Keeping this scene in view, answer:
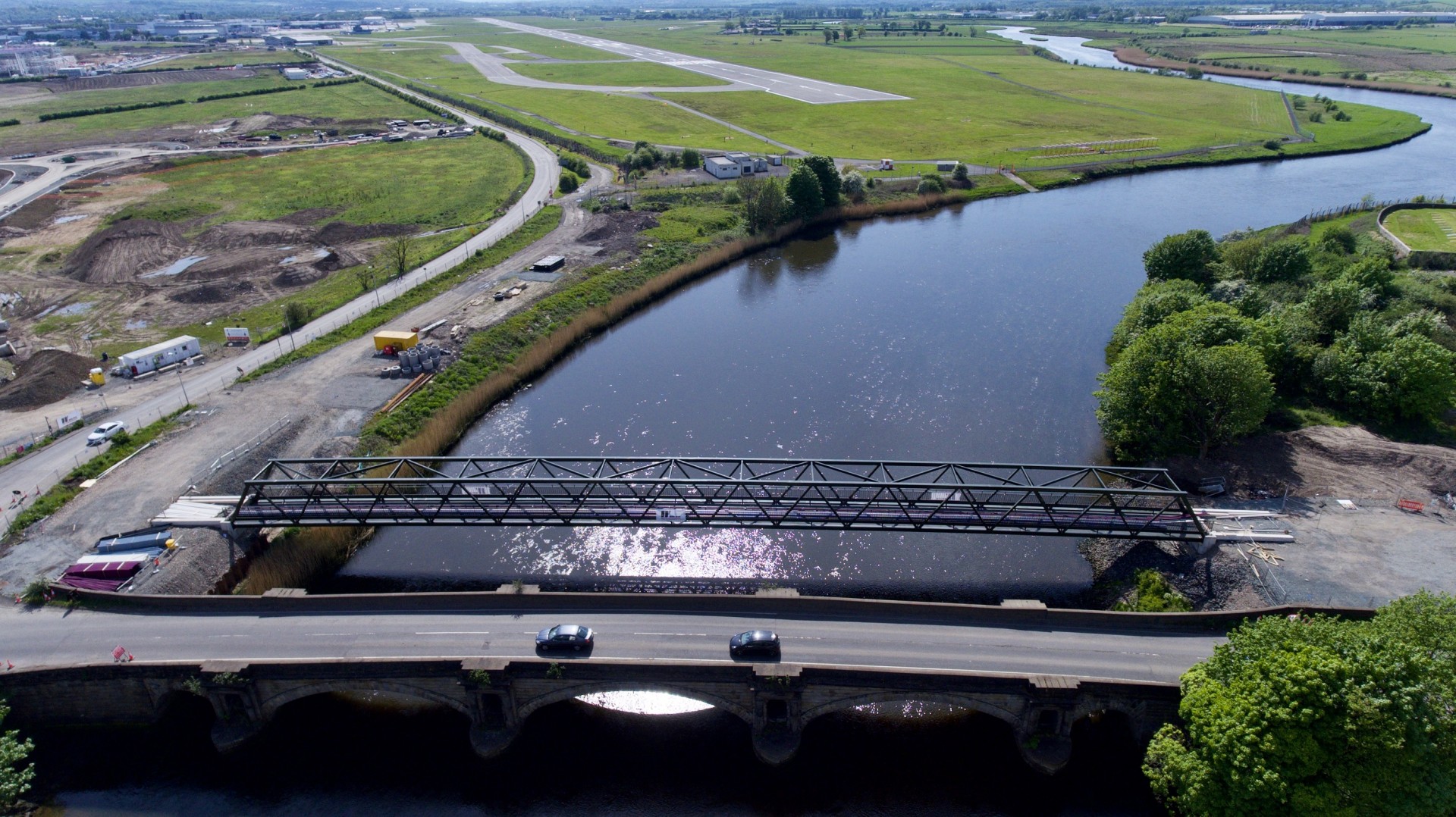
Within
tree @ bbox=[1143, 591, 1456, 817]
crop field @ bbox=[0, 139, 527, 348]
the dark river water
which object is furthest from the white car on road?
tree @ bbox=[1143, 591, 1456, 817]

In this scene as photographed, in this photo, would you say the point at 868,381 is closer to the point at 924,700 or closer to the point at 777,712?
the point at 924,700

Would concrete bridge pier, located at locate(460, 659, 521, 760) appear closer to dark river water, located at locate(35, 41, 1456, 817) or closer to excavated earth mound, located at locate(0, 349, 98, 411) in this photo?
dark river water, located at locate(35, 41, 1456, 817)

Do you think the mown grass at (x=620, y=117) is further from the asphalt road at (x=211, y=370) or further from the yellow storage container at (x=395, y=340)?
the yellow storage container at (x=395, y=340)

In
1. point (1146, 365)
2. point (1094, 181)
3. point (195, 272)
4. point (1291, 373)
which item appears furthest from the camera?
point (1094, 181)

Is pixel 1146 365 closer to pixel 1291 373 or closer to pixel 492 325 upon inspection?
pixel 1291 373

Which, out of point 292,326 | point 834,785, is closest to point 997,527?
point 834,785

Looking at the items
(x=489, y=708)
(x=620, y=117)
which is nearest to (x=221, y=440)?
(x=489, y=708)

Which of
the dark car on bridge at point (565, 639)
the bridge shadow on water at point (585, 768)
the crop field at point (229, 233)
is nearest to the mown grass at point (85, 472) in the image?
the bridge shadow on water at point (585, 768)

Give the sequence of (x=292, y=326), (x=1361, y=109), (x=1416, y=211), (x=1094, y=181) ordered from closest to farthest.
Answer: (x=292, y=326)
(x=1416, y=211)
(x=1094, y=181)
(x=1361, y=109)
